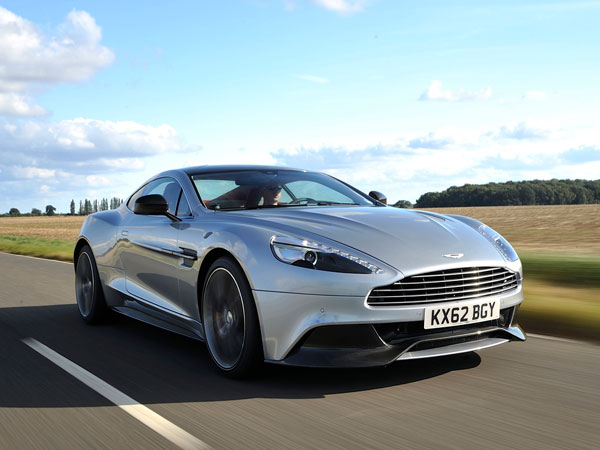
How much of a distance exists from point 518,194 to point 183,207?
6654cm

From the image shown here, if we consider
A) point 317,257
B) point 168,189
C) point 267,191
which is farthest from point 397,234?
point 168,189

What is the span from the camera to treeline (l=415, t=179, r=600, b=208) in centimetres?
6769

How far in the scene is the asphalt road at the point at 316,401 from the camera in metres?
3.16

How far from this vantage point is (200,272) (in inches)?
181

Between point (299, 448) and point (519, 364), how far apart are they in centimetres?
208

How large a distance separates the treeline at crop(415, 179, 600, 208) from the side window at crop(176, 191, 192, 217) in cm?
6220

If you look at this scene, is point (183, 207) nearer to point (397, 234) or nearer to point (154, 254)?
point (154, 254)

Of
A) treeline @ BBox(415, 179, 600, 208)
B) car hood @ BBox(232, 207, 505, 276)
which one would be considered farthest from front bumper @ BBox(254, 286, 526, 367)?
treeline @ BBox(415, 179, 600, 208)

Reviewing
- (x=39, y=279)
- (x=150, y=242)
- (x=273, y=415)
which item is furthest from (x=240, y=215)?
(x=39, y=279)

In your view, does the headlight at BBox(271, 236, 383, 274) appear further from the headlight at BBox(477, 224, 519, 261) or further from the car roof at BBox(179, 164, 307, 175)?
the car roof at BBox(179, 164, 307, 175)

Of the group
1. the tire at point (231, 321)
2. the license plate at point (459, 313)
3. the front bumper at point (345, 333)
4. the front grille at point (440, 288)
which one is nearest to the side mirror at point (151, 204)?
the tire at point (231, 321)

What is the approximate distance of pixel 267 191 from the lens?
531cm

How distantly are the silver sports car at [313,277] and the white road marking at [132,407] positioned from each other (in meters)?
0.68

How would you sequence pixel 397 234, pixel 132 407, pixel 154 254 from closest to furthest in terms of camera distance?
pixel 132 407 → pixel 397 234 → pixel 154 254
